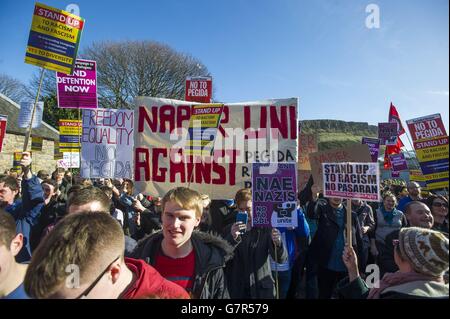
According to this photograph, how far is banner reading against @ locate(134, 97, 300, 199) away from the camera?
12.0 feet

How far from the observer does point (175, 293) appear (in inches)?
65.3

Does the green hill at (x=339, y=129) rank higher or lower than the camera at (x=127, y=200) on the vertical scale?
higher

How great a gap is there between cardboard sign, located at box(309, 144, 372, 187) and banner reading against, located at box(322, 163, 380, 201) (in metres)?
0.41

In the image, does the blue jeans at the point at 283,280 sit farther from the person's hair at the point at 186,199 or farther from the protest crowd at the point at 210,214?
the person's hair at the point at 186,199

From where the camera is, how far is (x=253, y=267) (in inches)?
111

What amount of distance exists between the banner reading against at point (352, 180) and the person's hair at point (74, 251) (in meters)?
2.24

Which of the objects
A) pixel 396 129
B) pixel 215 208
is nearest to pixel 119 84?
pixel 396 129

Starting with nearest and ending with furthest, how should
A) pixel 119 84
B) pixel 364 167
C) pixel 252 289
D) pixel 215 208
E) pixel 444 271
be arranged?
pixel 444 271 < pixel 252 289 < pixel 364 167 < pixel 215 208 < pixel 119 84

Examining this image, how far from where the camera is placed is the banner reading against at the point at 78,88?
6035 mm

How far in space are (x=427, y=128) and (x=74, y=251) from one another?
502cm

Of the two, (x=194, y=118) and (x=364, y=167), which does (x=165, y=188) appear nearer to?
(x=194, y=118)

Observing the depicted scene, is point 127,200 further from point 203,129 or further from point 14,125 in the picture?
point 14,125

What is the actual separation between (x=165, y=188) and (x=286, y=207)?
4.94ft

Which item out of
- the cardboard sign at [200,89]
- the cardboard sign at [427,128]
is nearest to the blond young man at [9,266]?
the cardboard sign at [427,128]
